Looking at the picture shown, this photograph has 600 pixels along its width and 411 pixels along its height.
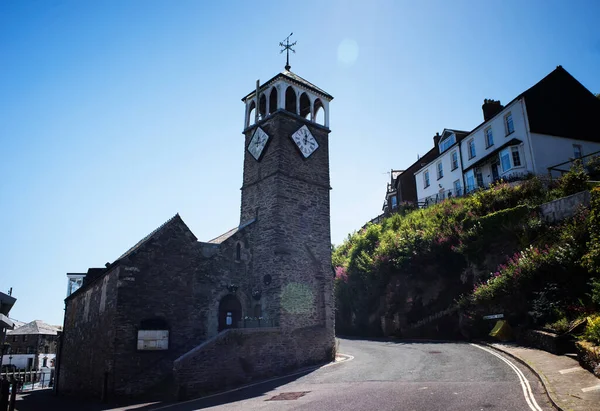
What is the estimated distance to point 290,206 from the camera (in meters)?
20.1

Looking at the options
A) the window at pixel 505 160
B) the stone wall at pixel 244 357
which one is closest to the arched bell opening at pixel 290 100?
the stone wall at pixel 244 357

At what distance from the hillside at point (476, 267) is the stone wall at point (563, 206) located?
0.35 m

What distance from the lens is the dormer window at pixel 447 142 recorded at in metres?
38.7

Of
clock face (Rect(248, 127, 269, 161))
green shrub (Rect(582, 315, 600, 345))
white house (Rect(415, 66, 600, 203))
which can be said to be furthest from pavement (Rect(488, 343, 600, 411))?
white house (Rect(415, 66, 600, 203))

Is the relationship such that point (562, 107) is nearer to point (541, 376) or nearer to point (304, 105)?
point (304, 105)

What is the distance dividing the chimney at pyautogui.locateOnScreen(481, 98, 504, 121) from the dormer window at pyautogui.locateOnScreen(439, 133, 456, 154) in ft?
13.8

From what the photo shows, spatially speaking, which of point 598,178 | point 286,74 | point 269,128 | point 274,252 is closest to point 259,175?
point 269,128

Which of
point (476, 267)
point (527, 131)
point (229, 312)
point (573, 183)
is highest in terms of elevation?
point (527, 131)

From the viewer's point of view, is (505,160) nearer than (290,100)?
No

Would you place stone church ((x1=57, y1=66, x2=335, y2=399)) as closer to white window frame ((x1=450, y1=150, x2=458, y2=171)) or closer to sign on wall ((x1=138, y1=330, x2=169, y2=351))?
sign on wall ((x1=138, y1=330, x2=169, y2=351))

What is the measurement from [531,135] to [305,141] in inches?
680

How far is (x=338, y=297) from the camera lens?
108 feet

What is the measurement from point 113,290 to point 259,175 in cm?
894

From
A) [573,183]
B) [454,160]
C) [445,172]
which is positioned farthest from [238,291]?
[445,172]
